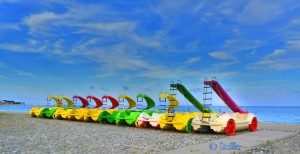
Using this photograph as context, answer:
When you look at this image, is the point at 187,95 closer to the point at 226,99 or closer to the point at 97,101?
the point at 226,99

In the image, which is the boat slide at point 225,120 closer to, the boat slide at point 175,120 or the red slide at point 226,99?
the red slide at point 226,99

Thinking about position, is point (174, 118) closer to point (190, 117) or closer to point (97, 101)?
point (190, 117)

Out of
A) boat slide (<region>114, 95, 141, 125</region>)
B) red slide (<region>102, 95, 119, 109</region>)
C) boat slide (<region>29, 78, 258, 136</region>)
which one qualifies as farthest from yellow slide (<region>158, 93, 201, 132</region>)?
red slide (<region>102, 95, 119, 109</region>)

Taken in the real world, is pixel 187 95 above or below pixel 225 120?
above

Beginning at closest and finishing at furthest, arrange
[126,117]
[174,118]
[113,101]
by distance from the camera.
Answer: [174,118] < [126,117] < [113,101]

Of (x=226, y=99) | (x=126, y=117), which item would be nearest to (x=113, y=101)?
(x=126, y=117)

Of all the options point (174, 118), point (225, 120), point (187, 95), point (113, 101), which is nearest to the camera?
point (225, 120)

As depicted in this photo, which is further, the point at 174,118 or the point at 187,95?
the point at 187,95

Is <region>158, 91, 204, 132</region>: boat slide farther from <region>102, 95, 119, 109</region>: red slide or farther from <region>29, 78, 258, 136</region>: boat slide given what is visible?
<region>102, 95, 119, 109</region>: red slide

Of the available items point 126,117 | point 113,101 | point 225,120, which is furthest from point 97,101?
point 225,120

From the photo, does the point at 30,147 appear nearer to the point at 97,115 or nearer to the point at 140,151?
the point at 140,151

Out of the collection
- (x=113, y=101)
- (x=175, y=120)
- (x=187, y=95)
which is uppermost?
(x=187, y=95)

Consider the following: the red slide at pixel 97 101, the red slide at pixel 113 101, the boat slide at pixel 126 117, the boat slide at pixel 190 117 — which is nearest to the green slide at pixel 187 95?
the boat slide at pixel 190 117

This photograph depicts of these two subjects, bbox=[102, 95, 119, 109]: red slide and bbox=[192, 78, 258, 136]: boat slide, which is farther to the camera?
bbox=[102, 95, 119, 109]: red slide
